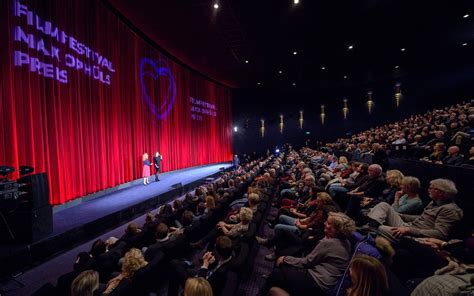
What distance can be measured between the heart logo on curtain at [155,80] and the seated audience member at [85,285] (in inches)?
311

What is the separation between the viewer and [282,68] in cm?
1323

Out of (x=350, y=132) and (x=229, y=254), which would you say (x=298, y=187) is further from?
(x=350, y=132)

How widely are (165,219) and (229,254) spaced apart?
1.75 meters

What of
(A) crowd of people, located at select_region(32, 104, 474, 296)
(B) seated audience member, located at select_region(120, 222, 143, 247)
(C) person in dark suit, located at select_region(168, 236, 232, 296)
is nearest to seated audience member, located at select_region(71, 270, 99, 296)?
(A) crowd of people, located at select_region(32, 104, 474, 296)

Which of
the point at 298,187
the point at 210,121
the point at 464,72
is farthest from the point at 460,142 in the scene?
the point at 464,72

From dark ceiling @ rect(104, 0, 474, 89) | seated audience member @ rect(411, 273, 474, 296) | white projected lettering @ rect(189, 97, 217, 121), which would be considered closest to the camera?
seated audience member @ rect(411, 273, 474, 296)

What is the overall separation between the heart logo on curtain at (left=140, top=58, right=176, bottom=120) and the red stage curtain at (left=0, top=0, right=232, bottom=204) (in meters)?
0.08

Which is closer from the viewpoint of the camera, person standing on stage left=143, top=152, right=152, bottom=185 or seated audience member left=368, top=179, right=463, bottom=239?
seated audience member left=368, top=179, right=463, bottom=239

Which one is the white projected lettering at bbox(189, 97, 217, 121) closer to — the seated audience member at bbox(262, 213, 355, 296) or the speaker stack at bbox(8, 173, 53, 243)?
the speaker stack at bbox(8, 173, 53, 243)

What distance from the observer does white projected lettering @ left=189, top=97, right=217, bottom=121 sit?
42.6 ft

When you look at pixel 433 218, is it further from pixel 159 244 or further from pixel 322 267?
pixel 159 244

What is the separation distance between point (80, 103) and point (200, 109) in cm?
828

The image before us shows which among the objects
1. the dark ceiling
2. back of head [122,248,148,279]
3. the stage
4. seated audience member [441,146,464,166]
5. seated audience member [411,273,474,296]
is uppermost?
the dark ceiling

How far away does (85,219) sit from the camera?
446cm
